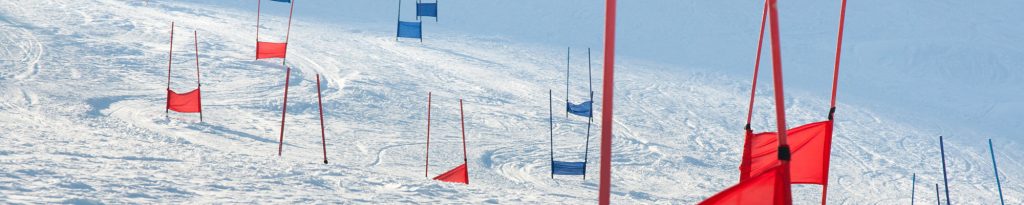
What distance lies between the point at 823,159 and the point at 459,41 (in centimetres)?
1787

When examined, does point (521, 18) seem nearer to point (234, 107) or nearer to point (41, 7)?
point (41, 7)

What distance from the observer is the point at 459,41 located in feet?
77.8

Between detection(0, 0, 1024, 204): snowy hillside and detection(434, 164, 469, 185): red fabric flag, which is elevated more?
detection(0, 0, 1024, 204): snowy hillside

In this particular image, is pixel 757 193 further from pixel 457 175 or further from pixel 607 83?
pixel 457 175

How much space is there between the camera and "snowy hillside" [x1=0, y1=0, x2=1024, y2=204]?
296 inches

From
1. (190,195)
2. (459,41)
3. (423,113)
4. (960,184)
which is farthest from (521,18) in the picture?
(190,195)

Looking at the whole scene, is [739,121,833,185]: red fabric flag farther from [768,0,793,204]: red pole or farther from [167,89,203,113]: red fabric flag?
[167,89,203,113]: red fabric flag

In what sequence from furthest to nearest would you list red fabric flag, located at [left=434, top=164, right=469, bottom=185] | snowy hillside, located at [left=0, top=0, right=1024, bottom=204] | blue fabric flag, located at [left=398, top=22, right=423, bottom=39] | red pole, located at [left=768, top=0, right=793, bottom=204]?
blue fabric flag, located at [left=398, top=22, right=423, bottom=39] → red fabric flag, located at [left=434, top=164, right=469, bottom=185] → snowy hillside, located at [left=0, top=0, right=1024, bottom=204] → red pole, located at [left=768, top=0, right=793, bottom=204]

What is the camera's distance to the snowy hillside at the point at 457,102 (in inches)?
296

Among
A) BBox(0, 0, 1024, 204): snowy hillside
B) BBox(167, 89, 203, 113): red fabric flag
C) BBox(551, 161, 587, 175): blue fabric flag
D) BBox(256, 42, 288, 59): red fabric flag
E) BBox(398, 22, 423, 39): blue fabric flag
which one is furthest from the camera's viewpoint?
BBox(398, 22, 423, 39): blue fabric flag

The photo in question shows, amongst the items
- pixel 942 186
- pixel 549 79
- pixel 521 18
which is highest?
pixel 521 18

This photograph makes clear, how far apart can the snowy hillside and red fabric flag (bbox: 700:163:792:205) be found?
293 centimetres

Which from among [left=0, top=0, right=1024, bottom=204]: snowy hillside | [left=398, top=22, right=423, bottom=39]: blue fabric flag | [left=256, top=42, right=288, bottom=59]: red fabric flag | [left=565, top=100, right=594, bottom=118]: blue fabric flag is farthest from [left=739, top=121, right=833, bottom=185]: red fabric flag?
[left=398, top=22, right=423, bottom=39]: blue fabric flag

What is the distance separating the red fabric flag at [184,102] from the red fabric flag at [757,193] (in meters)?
10.2
